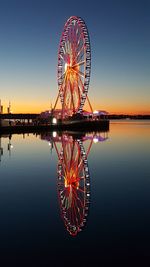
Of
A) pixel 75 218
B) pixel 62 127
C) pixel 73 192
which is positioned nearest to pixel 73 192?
pixel 73 192

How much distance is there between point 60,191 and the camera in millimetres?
13055

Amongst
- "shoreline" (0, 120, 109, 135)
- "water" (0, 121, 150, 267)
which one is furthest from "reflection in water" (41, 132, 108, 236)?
"shoreline" (0, 120, 109, 135)

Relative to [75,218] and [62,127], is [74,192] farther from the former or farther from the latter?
[62,127]

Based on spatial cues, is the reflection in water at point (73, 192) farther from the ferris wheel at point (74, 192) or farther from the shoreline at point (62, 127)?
the shoreline at point (62, 127)

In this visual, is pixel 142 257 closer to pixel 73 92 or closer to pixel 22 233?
pixel 22 233

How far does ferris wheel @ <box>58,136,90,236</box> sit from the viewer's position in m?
9.15

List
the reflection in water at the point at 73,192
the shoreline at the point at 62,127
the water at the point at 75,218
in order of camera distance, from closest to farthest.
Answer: the water at the point at 75,218 < the reflection in water at the point at 73,192 < the shoreline at the point at 62,127

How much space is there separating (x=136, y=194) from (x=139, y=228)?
400cm

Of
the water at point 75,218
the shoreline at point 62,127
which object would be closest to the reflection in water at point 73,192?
the water at point 75,218

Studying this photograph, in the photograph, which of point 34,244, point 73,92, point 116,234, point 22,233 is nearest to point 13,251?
point 34,244

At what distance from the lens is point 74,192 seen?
12.8m

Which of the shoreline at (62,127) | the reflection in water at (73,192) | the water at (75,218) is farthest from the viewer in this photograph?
the shoreline at (62,127)

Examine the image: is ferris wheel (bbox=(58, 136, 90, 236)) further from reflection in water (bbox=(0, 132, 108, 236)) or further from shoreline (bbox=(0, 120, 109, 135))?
shoreline (bbox=(0, 120, 109, 135))

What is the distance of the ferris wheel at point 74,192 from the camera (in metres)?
9.15
